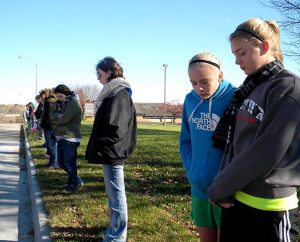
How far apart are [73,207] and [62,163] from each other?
1480mm

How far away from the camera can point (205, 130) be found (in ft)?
8.72

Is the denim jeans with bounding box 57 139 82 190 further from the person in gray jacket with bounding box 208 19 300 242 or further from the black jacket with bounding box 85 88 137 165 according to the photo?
the person in gray jacket with bounding box 208 19 300 242

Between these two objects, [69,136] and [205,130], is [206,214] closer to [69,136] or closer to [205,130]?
[205,130]

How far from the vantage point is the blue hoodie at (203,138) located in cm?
259

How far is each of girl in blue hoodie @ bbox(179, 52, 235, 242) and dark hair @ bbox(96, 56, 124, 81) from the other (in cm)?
153

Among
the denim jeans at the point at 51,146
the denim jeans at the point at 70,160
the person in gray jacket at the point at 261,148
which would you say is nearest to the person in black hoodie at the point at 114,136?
the person in gray jacket at the point at 261,148

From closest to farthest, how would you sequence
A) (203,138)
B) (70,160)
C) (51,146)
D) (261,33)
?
(261,33) < (203,138) < (70,160) < (51,146)

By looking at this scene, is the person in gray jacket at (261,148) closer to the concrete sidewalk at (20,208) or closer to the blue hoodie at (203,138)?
the blue hoodie at (203,138)

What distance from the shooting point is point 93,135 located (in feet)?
13.1

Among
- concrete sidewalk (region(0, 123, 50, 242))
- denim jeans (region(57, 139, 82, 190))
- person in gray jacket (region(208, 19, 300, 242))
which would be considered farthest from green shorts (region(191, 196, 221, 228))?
denim jeans (region(57, 139, 82, 190))

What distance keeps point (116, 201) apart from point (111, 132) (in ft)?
2.36

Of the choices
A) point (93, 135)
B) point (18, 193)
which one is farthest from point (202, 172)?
point (18, 193)

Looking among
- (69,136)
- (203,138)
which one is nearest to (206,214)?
(203,138)

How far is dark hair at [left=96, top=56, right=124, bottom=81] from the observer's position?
413cm
